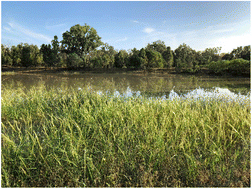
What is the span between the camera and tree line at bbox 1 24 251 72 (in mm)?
30469

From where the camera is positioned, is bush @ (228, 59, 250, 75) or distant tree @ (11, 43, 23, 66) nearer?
bush @ (228, 59, 250, 75)

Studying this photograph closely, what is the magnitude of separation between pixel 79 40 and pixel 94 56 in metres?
5.17

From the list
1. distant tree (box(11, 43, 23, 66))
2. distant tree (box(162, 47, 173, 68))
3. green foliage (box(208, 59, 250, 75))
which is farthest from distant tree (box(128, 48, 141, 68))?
distant tree (box(11, 43, 23, 66))

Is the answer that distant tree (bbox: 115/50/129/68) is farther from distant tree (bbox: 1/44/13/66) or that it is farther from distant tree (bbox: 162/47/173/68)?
distant tree (bbox: 1/44/13/66)

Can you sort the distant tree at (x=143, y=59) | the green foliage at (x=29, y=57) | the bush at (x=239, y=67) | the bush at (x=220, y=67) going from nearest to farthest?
the bush at (x=239, y=67) < the bush at (x=220, y=67) < the distant tree at (x=143, y=59) < the green foliage at (x=29, y=57)

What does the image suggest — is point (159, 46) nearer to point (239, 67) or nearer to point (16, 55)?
point (239, 67)

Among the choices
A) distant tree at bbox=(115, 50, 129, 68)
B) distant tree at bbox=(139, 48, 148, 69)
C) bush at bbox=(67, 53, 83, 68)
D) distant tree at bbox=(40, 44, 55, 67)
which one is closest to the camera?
distant tree at bbox=(139, 48, 148, 69)

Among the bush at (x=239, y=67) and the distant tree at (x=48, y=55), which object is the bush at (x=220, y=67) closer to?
the bush at (x=239, y=67)

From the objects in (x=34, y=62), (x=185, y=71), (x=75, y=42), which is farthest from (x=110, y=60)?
(x=34, y=62)

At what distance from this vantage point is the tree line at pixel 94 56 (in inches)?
1200

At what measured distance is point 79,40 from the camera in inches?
1393

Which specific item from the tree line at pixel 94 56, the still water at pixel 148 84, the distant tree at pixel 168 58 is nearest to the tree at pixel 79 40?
the tree line at pixel 94 56

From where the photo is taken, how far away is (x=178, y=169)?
234 centimetres

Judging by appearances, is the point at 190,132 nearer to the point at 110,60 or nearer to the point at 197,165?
the point at 197,165
